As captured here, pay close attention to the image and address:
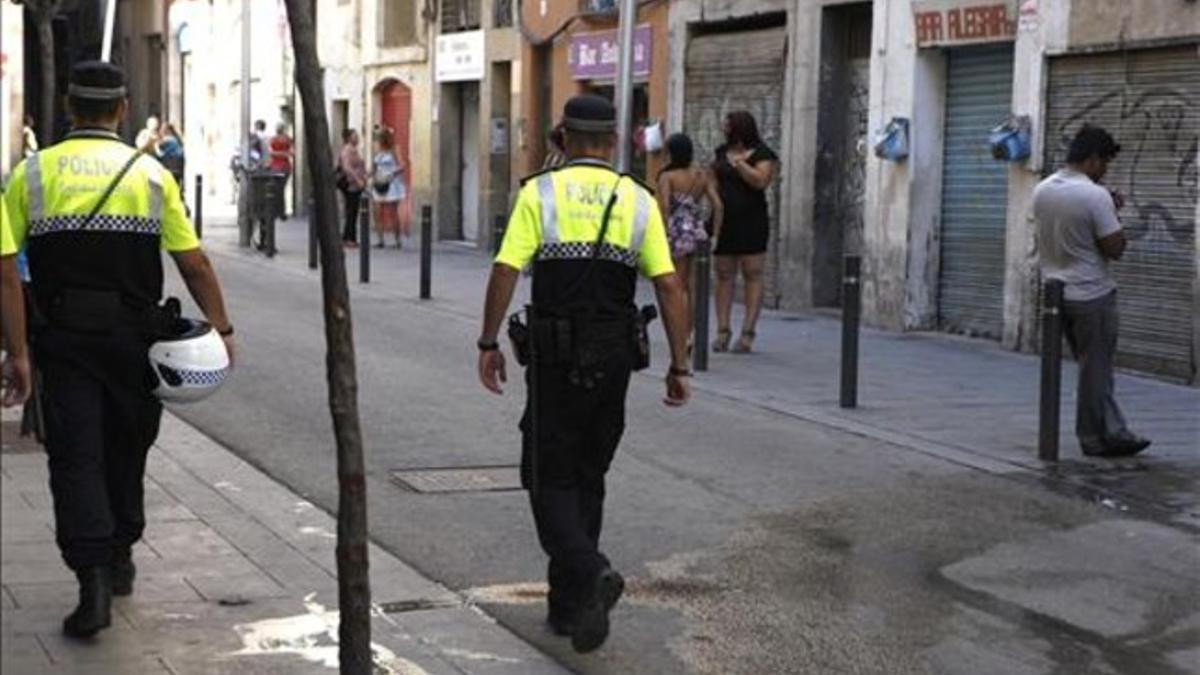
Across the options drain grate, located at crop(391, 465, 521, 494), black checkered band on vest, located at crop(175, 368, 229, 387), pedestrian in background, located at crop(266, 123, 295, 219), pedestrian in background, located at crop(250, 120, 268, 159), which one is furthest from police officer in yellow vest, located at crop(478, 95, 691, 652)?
pedestrian in background, located at crop(266, 123, 295, 219)

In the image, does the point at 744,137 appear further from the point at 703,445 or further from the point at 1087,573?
the point at 1087,573

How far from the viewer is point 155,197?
6258mm

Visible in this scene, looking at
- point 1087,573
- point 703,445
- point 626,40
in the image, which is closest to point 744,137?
point 626,40

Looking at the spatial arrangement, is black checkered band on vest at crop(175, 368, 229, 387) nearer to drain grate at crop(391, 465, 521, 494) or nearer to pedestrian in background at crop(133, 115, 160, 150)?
pedestrian in background at crop(133, 115, 160, 150)

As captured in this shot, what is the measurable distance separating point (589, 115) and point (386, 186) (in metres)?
23.0

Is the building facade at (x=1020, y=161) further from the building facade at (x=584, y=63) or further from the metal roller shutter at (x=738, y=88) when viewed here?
the building facade at (x=584, y=63)

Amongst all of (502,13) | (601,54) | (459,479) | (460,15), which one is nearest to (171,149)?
(460,15)

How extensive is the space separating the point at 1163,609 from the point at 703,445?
384 centimetres

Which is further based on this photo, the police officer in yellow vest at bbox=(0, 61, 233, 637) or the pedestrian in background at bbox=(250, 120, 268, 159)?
the pedestrian in background at bbox=(250, 120, 268, 159)

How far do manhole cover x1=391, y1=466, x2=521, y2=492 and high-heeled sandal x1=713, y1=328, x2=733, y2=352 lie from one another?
17.4 feet

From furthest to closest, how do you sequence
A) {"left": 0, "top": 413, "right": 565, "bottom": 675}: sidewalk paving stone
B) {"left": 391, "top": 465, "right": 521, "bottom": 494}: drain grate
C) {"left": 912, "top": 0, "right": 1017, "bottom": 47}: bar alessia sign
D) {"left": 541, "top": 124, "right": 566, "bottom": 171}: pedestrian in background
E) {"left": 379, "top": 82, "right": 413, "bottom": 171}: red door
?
{"left": 379, "top": 82, "right": 413, "bottom": 171}: red door → {"left": 912, "top": 0, "right": 1017, "bottom": 47}: bar alessia sign → {"left": 391, "top": 465, "right": 521, "bottom": 494}: drain grate → {"left": 541, "top": 124, "right": 566, "bottom": 171}: pedestrian in background → {"left": 0, "top": 413, "right": 565, "bottom": 675}: sidewalk paving stone

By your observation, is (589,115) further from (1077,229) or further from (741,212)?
(741,212)

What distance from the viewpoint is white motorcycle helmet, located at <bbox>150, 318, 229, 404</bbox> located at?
6.17 metres

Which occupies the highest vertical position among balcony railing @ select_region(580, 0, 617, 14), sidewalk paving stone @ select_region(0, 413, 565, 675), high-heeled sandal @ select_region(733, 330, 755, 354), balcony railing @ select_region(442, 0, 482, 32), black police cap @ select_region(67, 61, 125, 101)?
balcony railing @ select_region(442, 0, 482, 32)
